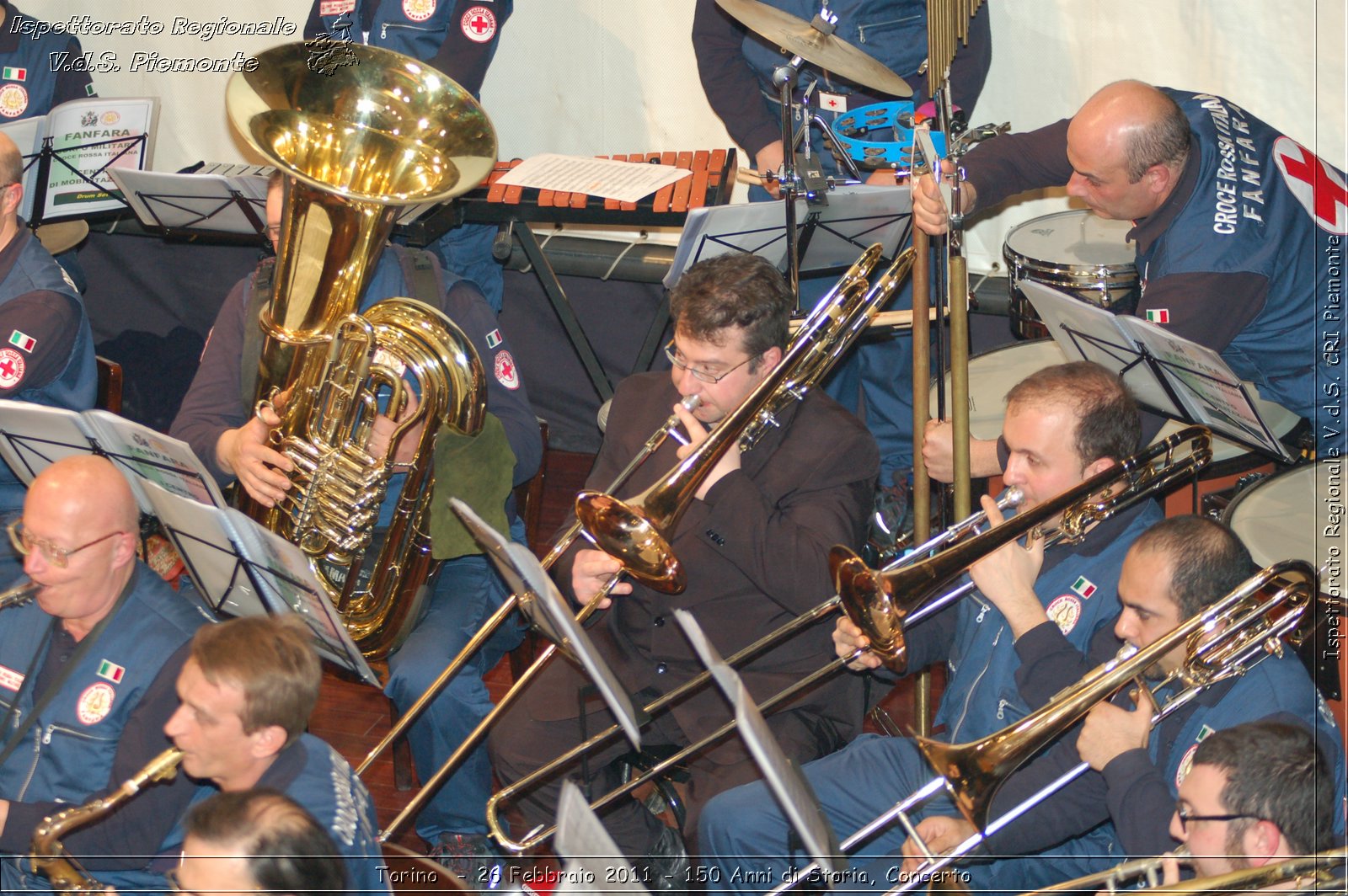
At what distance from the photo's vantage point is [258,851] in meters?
2.36

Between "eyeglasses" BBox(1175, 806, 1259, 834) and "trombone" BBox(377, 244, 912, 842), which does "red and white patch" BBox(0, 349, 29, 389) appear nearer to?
"trombone" BBox(377, 244, 912, 842)

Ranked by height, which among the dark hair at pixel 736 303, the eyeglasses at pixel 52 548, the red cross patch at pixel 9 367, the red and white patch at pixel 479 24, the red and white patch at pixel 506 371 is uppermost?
the red and white patch at pixel 479 24

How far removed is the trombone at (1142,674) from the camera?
9.04 feet

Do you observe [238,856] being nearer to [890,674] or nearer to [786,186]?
[890,674]

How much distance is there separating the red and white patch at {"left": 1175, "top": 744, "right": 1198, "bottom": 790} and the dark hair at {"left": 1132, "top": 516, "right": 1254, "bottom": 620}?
27 cm

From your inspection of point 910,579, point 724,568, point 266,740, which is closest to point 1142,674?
point 910,579

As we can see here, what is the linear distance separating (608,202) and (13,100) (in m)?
2.98

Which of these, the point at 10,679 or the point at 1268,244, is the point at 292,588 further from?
the point at 1268,244

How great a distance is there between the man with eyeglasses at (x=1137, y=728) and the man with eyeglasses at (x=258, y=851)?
1273 mm

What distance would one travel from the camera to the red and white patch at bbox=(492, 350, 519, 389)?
13.5 feet

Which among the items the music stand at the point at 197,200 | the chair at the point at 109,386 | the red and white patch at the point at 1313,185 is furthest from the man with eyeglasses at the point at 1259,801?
the music stand at the point at 197,200

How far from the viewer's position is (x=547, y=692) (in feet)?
12.1

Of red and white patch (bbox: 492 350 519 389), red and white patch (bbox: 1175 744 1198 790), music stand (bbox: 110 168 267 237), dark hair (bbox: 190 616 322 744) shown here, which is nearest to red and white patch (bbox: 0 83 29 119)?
music stand (bbox: 110 168 267 237)

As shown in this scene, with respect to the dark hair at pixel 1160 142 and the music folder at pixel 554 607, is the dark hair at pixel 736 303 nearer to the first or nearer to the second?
the music folder at pixel 554 607
